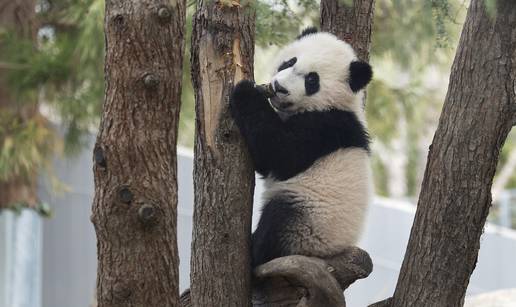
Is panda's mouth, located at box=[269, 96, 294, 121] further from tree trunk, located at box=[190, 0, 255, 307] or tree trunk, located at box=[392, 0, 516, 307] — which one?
tree trunk, located at box=[392, 0, 516, 307]

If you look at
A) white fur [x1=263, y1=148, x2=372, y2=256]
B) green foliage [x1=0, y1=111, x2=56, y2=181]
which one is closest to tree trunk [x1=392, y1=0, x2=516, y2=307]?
white fur [x1=263, y1=148, x2=372, y2=256]

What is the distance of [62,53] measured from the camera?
651 centimetres

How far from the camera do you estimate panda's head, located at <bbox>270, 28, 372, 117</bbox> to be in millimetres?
3498

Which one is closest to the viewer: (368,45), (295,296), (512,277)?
(295,296)

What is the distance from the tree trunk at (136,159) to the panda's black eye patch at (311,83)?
113 cm

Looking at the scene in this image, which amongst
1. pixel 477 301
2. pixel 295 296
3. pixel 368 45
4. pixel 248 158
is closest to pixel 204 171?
pixel 248 158

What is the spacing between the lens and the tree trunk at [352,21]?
370 cm

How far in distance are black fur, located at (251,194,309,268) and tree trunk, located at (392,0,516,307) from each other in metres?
0.52

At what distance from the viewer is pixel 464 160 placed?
297cm

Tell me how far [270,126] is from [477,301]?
98.8 inches

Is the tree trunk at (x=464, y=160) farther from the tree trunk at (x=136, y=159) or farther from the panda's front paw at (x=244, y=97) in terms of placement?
the tree trunk at (x=136, y=159)

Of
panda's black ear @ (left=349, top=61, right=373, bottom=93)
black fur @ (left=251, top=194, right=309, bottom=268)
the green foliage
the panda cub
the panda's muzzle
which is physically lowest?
the green foliage

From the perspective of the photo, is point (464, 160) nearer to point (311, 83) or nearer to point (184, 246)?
point (311, 83)

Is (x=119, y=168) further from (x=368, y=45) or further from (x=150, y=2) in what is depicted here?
(x=368, y=45)
